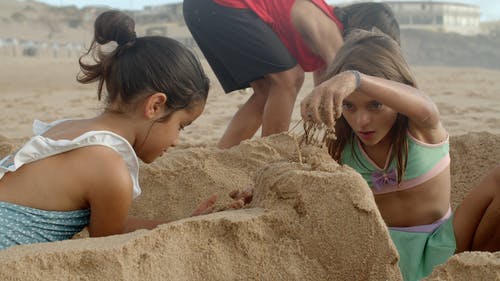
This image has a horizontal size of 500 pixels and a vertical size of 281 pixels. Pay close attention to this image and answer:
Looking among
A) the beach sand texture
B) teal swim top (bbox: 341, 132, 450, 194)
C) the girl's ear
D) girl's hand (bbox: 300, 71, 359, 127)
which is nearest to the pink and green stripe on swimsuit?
teal swim top (bbox: 341, 132, 450, 194)

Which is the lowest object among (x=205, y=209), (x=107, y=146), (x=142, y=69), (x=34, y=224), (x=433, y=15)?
(x=433, y=15)

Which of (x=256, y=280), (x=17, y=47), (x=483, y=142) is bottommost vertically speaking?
(x=17, y=47)

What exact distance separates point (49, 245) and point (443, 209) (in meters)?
1.62

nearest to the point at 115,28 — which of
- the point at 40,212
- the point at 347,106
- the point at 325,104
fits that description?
the point at 40,212

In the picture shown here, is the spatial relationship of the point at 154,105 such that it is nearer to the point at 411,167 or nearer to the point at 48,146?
the point at 48,146

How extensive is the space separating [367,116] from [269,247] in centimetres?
87

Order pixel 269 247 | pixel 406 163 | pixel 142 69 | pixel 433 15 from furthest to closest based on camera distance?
pixel 433 15 → pixel 406 163 → pixel 142 69 → pixel 269 247

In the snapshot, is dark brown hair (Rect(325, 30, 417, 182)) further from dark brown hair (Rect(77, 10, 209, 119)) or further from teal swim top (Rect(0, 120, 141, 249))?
teal swim top (Rect(0, 120, 141, 249))

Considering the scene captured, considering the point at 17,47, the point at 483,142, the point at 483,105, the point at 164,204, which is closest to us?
the point at 164,204

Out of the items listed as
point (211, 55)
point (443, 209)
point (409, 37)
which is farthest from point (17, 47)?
point (443, 209)

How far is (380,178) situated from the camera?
2.59 metres

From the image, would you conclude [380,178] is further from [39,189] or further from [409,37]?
[409,37]

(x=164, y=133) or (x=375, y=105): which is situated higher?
(x=164, y=133)

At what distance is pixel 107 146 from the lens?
6.64 feet
